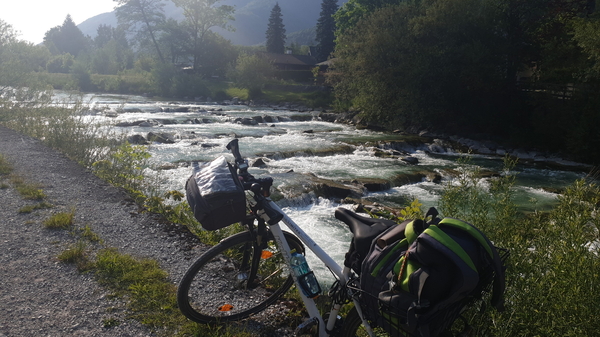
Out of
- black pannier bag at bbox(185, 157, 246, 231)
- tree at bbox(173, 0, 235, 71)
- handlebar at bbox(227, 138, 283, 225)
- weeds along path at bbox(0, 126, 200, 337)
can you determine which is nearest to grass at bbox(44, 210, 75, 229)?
weeds along path at bbox(0, 126, 200, 337)

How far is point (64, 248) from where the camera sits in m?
4.49

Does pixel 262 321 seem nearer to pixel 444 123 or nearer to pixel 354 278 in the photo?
pixel 354 278

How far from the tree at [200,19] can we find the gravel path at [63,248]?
55308 mm

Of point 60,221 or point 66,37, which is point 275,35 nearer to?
point 66,37

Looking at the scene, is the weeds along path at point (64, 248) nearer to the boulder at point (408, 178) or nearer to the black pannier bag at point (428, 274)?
the black pannier bag at point (428, 274)

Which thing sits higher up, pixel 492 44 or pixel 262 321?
pixel 492 44

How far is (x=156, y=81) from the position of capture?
153 feet

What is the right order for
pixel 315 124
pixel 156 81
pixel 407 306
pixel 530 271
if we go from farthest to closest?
1. pixel 156 81
2. pixel 315 124
3. pixel 530 271
4. pixel 407 306

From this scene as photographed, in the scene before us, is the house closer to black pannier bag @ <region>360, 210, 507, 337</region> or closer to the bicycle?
the bicycle

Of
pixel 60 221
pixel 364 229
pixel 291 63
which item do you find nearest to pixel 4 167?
pixel 60 221

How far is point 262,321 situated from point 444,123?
24.7m

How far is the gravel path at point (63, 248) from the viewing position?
311 cm

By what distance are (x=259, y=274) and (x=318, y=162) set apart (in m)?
→ 12.0

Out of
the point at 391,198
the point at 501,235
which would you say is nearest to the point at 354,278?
the point at 501,235
